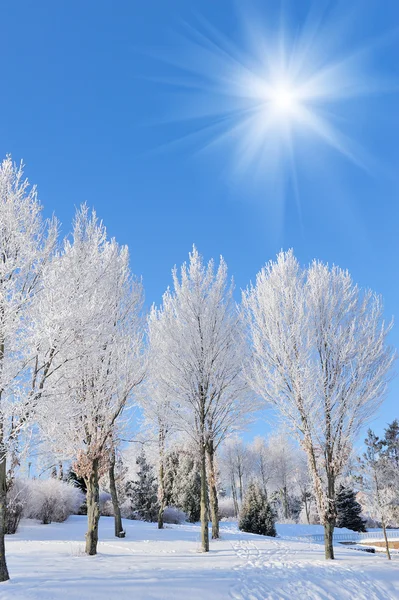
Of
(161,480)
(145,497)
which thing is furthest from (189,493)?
(161,480)

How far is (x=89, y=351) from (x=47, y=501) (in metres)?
13.5

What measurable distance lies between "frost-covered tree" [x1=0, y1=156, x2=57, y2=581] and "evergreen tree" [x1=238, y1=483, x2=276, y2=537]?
1682 cm

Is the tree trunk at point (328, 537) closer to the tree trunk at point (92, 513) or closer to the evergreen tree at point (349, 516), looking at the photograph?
the tree trunk at point (92, 513)

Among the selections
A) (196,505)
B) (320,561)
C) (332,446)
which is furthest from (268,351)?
(196,505)

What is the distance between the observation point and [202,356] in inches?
474

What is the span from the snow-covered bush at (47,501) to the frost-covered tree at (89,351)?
9.59 m

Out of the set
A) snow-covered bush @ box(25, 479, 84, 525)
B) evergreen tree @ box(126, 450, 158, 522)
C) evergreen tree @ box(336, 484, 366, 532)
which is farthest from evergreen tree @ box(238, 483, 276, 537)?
evergreen tree @ box(336, 484, 366, 532)

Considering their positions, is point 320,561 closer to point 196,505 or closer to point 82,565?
point 82,565

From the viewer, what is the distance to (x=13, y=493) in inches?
644

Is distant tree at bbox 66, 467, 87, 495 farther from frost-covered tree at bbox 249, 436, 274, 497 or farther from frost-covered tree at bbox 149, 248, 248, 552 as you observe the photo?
frost-covered tree at bbox 249, 436, 274, 497

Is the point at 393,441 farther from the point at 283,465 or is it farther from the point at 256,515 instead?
the point at 283,465

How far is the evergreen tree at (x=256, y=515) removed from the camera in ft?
66.9

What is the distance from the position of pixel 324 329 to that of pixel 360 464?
9.32 meters

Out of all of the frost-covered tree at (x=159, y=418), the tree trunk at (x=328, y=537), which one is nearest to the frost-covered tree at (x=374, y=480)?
the tree trunk at (x=328, y=537)
